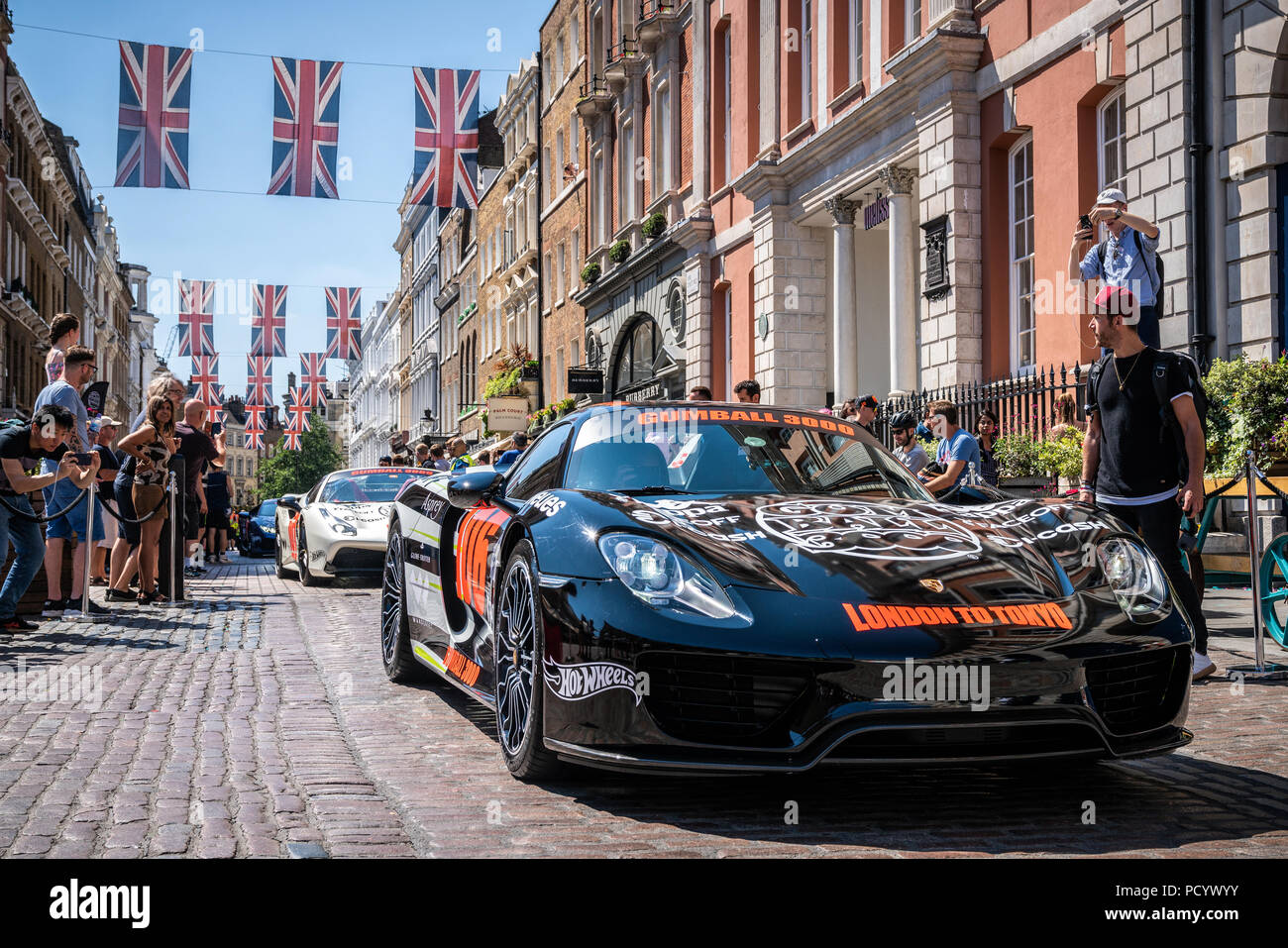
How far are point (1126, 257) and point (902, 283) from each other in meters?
10.0

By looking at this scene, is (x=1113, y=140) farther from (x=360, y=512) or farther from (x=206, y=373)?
(x=206, y=373)

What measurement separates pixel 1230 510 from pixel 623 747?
8.57m

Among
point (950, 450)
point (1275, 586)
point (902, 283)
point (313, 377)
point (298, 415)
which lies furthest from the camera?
point (298, 415)

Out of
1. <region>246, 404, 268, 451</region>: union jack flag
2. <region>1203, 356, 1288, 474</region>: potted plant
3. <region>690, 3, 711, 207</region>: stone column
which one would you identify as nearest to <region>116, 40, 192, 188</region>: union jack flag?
<region>690, 3, 711, 207</region>: stone column

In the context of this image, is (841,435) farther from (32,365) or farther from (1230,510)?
(32,365)

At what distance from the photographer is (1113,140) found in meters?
14.4

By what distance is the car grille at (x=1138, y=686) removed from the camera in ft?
13.4

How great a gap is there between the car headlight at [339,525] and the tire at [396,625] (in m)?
7.53

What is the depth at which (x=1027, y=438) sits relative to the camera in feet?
43.8

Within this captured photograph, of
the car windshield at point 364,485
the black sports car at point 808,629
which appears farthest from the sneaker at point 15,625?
the car windshield at point 364,485

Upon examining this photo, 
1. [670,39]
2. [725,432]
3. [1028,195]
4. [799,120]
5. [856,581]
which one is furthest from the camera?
[670,39]

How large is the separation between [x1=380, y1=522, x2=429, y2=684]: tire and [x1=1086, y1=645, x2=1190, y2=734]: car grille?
12.9 feet

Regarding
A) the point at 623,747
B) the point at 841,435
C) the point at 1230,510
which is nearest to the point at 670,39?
the point at 1230,510

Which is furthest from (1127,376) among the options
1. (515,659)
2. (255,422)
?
(255,422)
